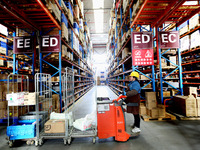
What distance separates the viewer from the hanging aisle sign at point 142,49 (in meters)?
4.72

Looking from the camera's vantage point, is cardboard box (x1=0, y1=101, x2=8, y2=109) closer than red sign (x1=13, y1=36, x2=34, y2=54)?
Yes

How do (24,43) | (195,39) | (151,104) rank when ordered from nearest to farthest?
(151,104) < (24,43) < (195,39)

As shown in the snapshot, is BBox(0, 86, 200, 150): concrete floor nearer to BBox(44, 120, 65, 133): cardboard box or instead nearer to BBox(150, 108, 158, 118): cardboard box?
BBox(44, 120, 65, 133): cardboard box

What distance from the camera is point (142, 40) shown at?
478 centimetres

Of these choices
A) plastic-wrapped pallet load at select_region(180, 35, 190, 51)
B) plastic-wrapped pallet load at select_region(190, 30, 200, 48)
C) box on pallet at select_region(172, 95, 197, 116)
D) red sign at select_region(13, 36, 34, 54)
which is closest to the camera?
box on pallet at select_region(172, 95, 197, 116)

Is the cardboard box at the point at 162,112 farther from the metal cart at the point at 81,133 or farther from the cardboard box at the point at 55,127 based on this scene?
the cardboard box at the point at 55,127

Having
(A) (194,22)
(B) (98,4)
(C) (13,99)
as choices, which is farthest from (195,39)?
(B) (98,4)

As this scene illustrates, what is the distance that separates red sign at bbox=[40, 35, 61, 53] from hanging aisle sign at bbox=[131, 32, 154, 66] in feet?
11.1

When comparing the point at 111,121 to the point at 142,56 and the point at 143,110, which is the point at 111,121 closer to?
the point at 143,110

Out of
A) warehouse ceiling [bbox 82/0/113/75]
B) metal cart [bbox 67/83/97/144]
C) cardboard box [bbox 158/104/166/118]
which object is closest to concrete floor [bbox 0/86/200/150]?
metal cart [bbox 67/83/97/144]

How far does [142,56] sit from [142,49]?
1.03 ft

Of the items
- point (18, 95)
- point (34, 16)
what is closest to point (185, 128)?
point (18, 95)

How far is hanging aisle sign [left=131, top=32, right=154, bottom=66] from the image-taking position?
4.72 metres

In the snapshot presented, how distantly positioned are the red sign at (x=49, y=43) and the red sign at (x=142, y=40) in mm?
3379
